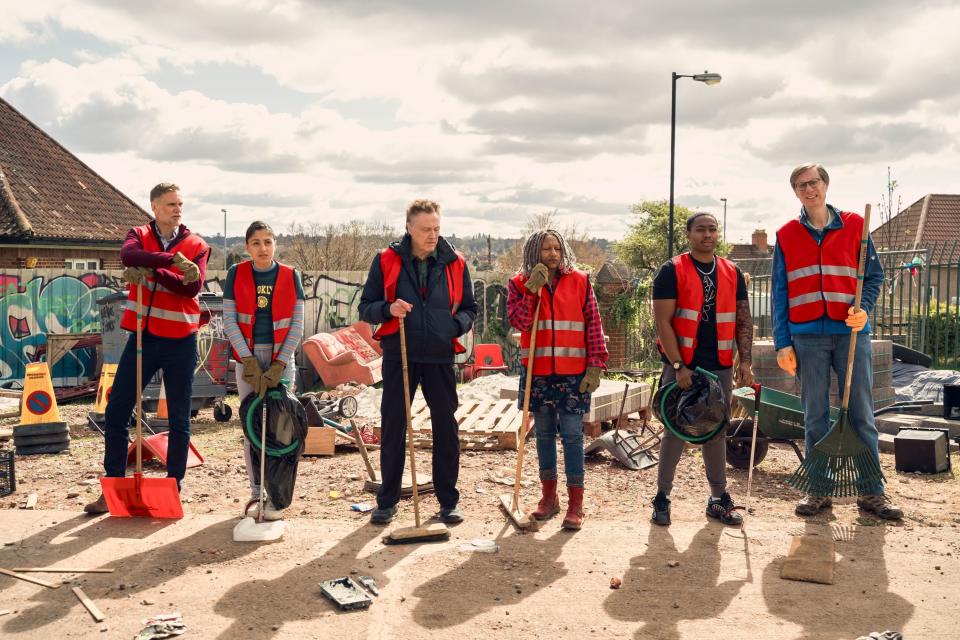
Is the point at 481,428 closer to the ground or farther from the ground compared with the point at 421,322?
closer to the ground

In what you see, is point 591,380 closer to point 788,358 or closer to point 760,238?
point 788,358

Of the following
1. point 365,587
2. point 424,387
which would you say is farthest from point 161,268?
point 365,587

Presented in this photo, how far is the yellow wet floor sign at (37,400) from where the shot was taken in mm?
8262

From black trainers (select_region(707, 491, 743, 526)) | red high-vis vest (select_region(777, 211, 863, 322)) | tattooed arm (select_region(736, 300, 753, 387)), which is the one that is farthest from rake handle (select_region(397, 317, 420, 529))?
red high-vis vest (select_region(777, 211, 863, 322))

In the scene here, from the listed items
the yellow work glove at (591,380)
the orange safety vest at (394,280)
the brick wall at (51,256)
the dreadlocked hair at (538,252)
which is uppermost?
the brick wall at (51,256)

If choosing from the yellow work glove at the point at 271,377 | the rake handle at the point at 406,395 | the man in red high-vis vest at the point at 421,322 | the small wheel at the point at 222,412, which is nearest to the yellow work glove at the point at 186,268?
the yellow work glove at the point at 271,377

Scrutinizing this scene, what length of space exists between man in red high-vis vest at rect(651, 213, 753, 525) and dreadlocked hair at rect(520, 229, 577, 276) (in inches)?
21.4

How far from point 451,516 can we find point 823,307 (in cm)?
259

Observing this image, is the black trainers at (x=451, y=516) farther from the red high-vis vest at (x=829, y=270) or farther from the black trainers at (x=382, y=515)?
the red high-vis vest at (x=829, y=270)

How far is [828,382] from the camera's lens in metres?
5.39

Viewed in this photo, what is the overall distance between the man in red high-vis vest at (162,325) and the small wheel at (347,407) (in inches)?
124

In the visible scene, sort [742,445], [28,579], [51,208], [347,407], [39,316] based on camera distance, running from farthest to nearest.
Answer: [51,208]
[39,316]
[347,407]
[742,445]
[28,579]

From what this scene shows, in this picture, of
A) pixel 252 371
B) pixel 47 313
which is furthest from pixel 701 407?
pixel 47 313

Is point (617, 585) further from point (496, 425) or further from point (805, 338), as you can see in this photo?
point (496, 425)
